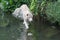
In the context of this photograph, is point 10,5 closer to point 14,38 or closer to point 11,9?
point 11,9

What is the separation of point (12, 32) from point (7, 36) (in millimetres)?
498

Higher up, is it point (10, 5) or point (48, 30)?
point (10, 5)

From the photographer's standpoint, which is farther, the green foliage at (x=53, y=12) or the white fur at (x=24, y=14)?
the white fur at (x=24, y=14)

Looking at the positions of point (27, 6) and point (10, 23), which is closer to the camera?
point (10, 23)

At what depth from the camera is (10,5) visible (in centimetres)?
1424

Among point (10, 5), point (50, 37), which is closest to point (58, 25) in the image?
point (50, 37)

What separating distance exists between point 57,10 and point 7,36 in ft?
7.79

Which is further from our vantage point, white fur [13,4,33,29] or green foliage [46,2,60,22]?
white fur [13,4,33,29]

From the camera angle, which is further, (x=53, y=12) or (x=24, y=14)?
(x=24, y=14)

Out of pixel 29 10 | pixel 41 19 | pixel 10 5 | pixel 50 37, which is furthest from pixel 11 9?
pixel 50 37

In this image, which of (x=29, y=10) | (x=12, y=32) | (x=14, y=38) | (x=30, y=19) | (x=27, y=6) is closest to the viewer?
(x=14, y=38)

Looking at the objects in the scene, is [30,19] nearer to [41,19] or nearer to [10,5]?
[41,19]

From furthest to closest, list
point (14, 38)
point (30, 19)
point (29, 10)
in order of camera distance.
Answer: point (29, 10)
point (30, 19)
point (14, 38)

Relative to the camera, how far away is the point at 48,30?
11.0 meters
